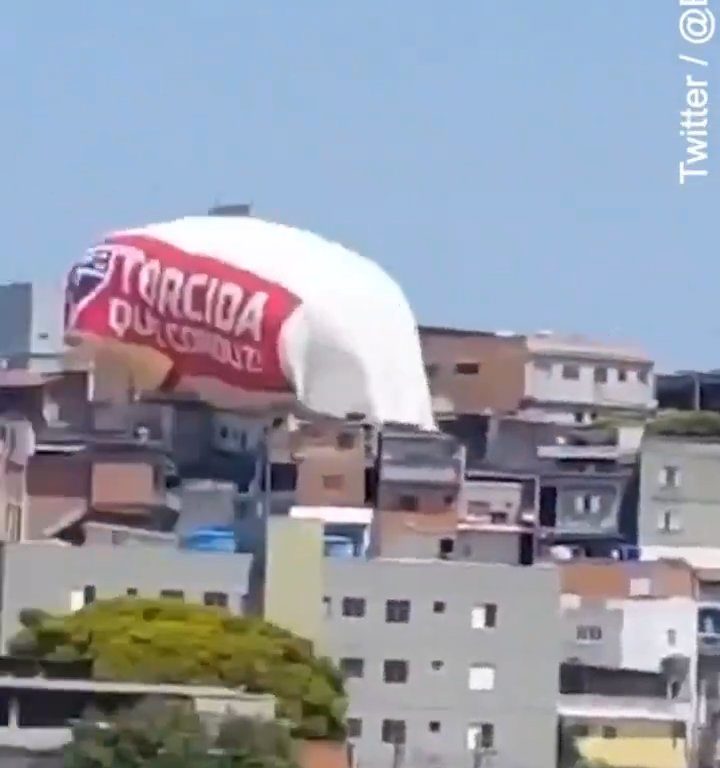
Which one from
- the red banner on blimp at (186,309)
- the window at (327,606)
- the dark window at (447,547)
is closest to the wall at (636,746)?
the window at (327,606)

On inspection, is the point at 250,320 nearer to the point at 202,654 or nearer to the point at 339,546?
the point at 339,546

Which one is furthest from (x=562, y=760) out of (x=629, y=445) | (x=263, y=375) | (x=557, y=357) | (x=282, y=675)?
(x=557, y=357)

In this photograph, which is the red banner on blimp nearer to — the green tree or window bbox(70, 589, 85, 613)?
window bbox(70, 589, 85, 613)

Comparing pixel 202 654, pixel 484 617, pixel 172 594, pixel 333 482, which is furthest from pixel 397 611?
pixel 333 482

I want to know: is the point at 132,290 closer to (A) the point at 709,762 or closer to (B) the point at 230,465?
(B) the point at 230,465

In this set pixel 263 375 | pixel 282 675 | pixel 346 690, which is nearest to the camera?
pixel 282 675

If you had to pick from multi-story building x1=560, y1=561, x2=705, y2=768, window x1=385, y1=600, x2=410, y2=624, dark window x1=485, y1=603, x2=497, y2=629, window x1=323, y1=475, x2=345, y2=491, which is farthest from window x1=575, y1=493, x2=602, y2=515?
window x1=385, y1=600, x2=410, y2=624
